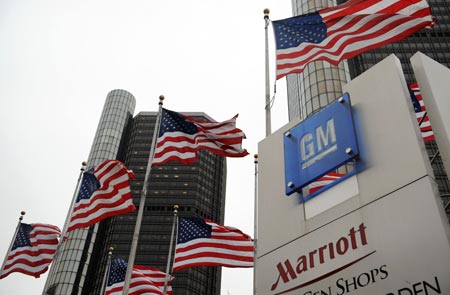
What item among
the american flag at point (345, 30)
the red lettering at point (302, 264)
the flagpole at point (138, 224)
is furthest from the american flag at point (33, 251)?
the red lettering at point (302, 264)

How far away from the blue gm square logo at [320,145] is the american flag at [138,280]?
1258cm

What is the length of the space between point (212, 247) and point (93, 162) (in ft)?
390

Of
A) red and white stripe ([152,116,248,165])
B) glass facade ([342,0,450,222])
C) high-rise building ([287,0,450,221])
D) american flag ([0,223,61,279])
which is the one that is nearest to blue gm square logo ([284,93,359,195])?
high-rise building ([287,0,450,221])

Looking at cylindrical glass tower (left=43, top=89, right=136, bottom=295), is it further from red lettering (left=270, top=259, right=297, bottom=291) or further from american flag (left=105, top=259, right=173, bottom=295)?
red lettering (left=270, top=259, right=297, bottom=291)

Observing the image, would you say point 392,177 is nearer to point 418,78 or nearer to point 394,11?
point 418,78

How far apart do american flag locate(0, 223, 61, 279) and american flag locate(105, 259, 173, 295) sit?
12.0 ft

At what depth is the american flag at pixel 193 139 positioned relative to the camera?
16042 mm

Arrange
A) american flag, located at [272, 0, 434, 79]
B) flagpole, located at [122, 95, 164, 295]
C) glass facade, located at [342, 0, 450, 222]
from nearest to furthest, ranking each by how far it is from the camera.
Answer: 1. american flag, located at [272, 0, 434, 79]
2. flagpole, located at [122, 95, 164, 295]
3. glass facade, located at [342, 0, 450, 222]

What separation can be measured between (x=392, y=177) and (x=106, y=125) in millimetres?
137959

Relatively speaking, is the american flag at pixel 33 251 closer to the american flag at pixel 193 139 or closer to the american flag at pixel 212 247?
the american flag at pixel 212 247

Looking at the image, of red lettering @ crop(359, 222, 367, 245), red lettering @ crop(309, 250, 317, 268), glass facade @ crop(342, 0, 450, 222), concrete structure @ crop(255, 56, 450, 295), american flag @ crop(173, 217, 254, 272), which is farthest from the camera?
glass facade @ crop(342, 0, 450, 222)

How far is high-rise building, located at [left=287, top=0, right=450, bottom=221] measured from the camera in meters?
58.1

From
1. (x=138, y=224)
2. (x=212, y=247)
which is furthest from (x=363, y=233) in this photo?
(x=212, y=247)

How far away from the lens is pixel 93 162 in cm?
12988
